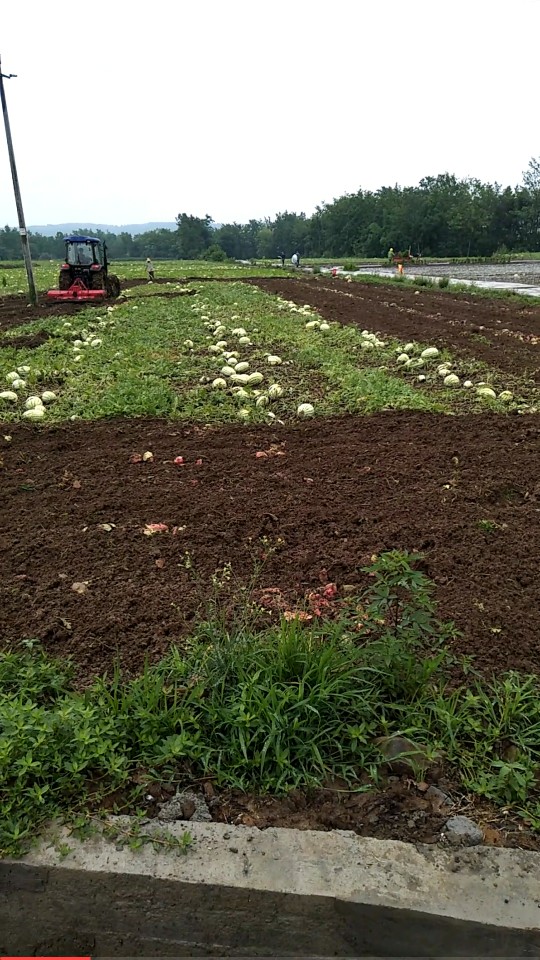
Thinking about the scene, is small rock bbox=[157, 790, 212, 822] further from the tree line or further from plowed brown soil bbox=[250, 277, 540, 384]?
the tree line

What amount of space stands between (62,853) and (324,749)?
870mm

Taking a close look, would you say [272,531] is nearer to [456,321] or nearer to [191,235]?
[456,321]

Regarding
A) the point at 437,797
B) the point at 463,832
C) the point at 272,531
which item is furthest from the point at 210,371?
the point at 463,832

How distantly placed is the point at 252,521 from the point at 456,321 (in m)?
8.99

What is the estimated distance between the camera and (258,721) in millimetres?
2051

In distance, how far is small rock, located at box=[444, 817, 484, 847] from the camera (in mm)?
1760

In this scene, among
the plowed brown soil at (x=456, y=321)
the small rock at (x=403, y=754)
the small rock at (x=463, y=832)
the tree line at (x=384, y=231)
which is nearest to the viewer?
the small rock at (x=463, y=832)

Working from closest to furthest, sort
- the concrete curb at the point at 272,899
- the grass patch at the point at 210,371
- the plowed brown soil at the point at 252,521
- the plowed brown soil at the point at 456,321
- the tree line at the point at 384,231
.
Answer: the concrete curb at the point at 272,899 < the plowed brown soil at the point at 252,521 < the grass patch at the point at 210,371 < the plowed brown soil at the point at 456,321 < the tree line at the point at 384,231

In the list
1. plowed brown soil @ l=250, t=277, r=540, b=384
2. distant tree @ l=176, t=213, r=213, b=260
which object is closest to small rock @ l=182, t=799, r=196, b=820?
plowed brown soil @ l=250, t=277, r=540, b=384

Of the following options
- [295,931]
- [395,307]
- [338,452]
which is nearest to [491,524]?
[338,452]

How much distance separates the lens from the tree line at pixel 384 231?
70812 millimetres

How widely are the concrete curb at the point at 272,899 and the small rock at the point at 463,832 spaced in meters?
0.04

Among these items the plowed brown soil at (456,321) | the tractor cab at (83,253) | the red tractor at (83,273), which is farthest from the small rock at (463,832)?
→ the tractor cab at (83,253)

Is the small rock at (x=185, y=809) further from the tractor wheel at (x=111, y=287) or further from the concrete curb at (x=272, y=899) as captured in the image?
the tractor wheel at (x=111, y=287)
